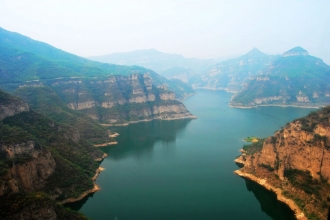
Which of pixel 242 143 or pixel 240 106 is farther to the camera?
pixel 240 106

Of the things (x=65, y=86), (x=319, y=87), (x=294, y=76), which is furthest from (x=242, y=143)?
(x=294, y=76)

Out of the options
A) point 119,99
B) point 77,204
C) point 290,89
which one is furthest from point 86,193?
point 290,89

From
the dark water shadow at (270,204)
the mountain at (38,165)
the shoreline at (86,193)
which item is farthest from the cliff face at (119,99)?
the dark water shadow at (270,204)

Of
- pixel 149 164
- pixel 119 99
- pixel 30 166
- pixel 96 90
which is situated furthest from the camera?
pixel 96 90

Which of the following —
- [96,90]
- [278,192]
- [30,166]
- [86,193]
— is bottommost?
[86,193]

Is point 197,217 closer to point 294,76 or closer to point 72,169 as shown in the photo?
point 72,169

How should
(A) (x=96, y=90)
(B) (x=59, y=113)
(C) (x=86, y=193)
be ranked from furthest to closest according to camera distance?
(A) (x=96, y=90) → (B) (x=59, y=113) → (C) (x=86, y=193)

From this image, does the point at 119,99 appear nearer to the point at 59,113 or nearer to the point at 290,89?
the point at 59,113
